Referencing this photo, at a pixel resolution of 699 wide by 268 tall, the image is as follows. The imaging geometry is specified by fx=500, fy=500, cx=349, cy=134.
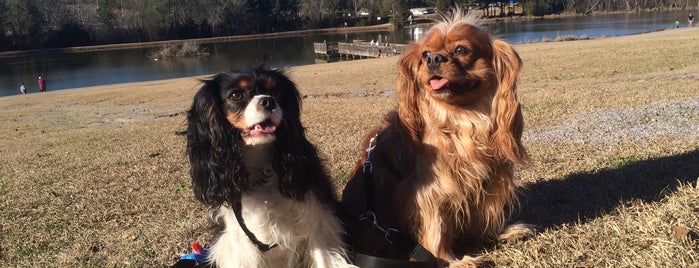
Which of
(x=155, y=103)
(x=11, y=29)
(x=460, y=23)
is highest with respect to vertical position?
(x=11, y=29)

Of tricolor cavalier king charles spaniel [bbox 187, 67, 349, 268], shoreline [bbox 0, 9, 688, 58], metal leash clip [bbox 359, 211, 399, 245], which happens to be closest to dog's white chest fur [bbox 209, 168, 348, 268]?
tricolor cavalier king charles spaniel [bbox 187, 67, 349, 268]

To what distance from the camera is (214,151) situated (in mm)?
2689

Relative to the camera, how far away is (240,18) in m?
95.9

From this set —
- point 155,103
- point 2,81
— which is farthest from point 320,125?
point 2,81

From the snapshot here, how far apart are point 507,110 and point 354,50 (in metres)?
43.2

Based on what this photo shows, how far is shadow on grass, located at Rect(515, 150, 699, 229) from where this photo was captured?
3.64 m

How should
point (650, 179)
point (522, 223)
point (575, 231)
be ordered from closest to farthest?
point (575, 231) → point (522, 223) → point (650, 179)

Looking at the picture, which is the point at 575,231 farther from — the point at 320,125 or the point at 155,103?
the point at 155,103

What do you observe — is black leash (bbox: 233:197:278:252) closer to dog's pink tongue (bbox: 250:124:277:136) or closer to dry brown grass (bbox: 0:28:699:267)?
Result: dog's pink tongue (bbox: 250:124:277:136)

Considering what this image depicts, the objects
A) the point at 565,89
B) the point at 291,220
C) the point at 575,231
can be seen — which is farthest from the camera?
the point at 565,89

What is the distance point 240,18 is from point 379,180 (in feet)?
320

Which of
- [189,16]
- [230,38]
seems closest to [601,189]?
[230,38]

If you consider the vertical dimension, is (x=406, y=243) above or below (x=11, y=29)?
below

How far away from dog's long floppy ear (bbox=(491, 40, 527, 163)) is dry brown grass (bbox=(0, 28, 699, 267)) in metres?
0.64
